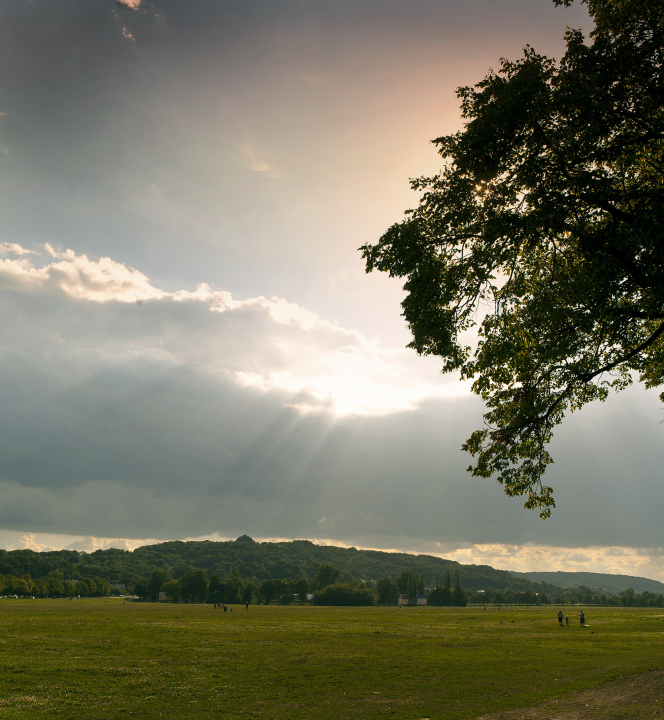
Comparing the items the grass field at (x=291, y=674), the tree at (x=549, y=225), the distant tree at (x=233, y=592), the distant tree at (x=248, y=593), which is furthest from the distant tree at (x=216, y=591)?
the tree at (x=549, y=225)

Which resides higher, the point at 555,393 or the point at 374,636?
the point at 555,393

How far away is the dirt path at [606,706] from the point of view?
17.7 meters

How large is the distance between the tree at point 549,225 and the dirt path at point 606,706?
7.91 metres

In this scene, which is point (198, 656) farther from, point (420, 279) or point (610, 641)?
point (610, 641)

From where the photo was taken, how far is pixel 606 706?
767 inches

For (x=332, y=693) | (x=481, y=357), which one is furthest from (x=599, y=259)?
(x=332, y=693)

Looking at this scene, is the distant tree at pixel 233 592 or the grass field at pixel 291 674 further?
the distant tree at pixel 233 592

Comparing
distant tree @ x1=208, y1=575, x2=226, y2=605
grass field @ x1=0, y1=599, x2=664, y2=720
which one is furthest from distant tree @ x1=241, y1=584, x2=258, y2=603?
grass field @ x1=0, y1=599, x2=664, y2=720

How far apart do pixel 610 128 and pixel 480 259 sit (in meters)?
5.03

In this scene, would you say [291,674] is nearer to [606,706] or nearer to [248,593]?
[606,706]

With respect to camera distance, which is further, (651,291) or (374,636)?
(374,636)

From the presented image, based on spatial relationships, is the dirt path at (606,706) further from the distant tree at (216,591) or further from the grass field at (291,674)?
the distant tree at (216,591)

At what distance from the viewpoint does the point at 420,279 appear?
642 inches

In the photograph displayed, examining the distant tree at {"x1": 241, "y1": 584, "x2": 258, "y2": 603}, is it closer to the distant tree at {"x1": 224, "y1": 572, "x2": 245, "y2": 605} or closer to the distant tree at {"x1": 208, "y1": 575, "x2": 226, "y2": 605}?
the distant tree at {"x1": 224, "y1": 572, "x2": 245, "y2": 605}
